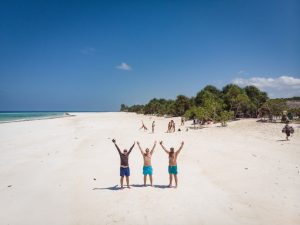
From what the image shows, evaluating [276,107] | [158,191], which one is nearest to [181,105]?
[276,107]

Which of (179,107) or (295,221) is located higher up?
(179,107)

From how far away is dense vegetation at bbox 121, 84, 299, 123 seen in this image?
42.0 meters

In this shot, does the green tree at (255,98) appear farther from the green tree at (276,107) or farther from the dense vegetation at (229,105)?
the green tree at (276,107)

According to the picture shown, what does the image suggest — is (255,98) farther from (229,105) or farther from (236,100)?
(236,100)

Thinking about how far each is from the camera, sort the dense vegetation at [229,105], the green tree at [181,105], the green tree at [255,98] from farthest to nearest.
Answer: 1. the green tree at [181,105]
2. the green tree at [255,98]
3. the dense vegetation at [229,105]

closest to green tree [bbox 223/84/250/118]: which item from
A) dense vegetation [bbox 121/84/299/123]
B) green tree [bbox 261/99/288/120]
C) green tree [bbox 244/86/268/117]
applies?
dense vegetation [bbox 121/84/299/123]

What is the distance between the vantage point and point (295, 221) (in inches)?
296

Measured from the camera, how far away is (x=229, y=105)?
5434 centimetres

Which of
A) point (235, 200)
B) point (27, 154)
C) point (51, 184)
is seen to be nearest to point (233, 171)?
point (235, 200)

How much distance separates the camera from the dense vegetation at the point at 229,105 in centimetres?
4197

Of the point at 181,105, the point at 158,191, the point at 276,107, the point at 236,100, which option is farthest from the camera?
the point at 181,105

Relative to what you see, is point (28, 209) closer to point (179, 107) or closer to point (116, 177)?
point (116, 177)

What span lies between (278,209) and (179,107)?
67.6m

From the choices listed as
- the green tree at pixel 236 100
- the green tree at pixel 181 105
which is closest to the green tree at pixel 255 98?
the green tree at pixel 236 100
